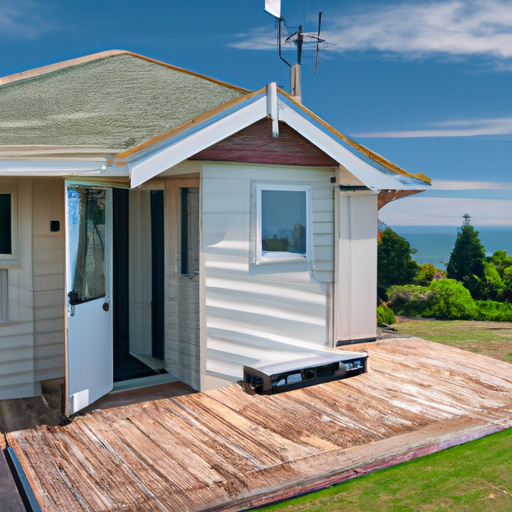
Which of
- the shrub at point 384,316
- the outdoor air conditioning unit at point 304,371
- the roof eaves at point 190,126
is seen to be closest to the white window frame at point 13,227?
the roof eaves at point 190,126

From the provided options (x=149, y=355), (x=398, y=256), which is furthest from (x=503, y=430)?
(x=398, y=256)

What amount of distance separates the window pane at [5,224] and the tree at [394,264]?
13584mm

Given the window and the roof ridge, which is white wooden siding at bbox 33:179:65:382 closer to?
the window

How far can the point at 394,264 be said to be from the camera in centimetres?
1836

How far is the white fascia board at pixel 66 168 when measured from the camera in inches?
204

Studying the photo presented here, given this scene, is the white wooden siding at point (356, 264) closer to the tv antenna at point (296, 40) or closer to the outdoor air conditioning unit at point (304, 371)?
the outdoor air conditioning unit at point (304, 371)

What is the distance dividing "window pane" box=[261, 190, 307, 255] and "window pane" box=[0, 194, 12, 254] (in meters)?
2.58

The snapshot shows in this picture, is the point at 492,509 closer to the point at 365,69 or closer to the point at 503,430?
the point at 503,430

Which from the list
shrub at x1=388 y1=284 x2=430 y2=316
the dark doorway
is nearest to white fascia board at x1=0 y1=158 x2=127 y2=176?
the dark doorway

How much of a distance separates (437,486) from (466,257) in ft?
55.2

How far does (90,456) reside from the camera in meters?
4.59

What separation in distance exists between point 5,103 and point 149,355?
3712 millimetres

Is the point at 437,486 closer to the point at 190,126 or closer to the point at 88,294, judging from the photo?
the point at 88,294

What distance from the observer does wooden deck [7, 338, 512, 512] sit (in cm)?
408
